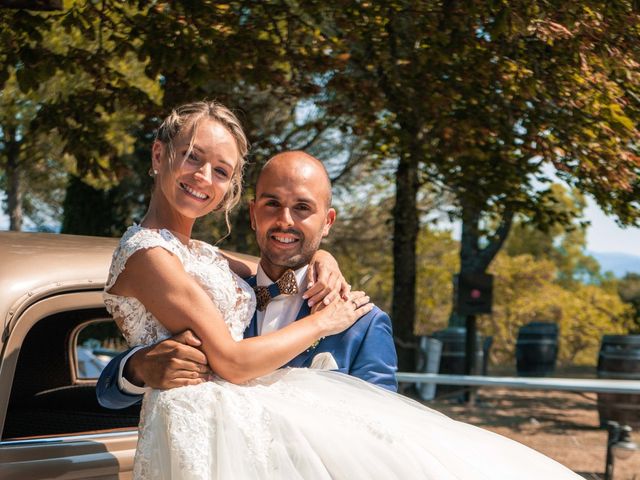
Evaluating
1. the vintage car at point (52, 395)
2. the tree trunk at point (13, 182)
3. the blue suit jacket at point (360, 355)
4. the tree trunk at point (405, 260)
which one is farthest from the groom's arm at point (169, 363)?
the tree trunk at point (13, 182)

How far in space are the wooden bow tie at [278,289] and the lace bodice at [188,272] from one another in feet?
0.10

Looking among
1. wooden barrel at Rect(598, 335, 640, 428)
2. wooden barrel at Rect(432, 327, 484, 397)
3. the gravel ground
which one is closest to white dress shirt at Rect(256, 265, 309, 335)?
the gravel ground

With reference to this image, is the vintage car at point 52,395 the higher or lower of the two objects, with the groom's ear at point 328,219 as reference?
lower

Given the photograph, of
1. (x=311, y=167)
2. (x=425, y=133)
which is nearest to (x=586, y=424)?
(x=425, y=133)

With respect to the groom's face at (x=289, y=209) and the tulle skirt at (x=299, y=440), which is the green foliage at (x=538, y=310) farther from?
the tulle skirt at (x=299, y=440)

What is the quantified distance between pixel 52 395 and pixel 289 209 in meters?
1.75

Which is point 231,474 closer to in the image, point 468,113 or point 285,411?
point 285,411

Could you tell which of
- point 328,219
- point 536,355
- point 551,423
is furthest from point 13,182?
point 328,219

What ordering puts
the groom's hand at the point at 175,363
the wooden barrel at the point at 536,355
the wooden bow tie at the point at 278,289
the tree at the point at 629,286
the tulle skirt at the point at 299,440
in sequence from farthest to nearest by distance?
the tree at the point at 629,286 → the wooden barrel at the point at 536,355 → the wooden bow tie at the point at 278,289 → the groom's hand at the point at 175,363 → the tulle skirt at the point at 299,440

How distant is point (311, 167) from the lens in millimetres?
2576

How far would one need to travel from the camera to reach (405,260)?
37.5 feet

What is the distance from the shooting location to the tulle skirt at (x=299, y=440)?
6.63 feet

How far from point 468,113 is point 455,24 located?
1.75m

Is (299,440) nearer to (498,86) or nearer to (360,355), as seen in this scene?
(360,355)
